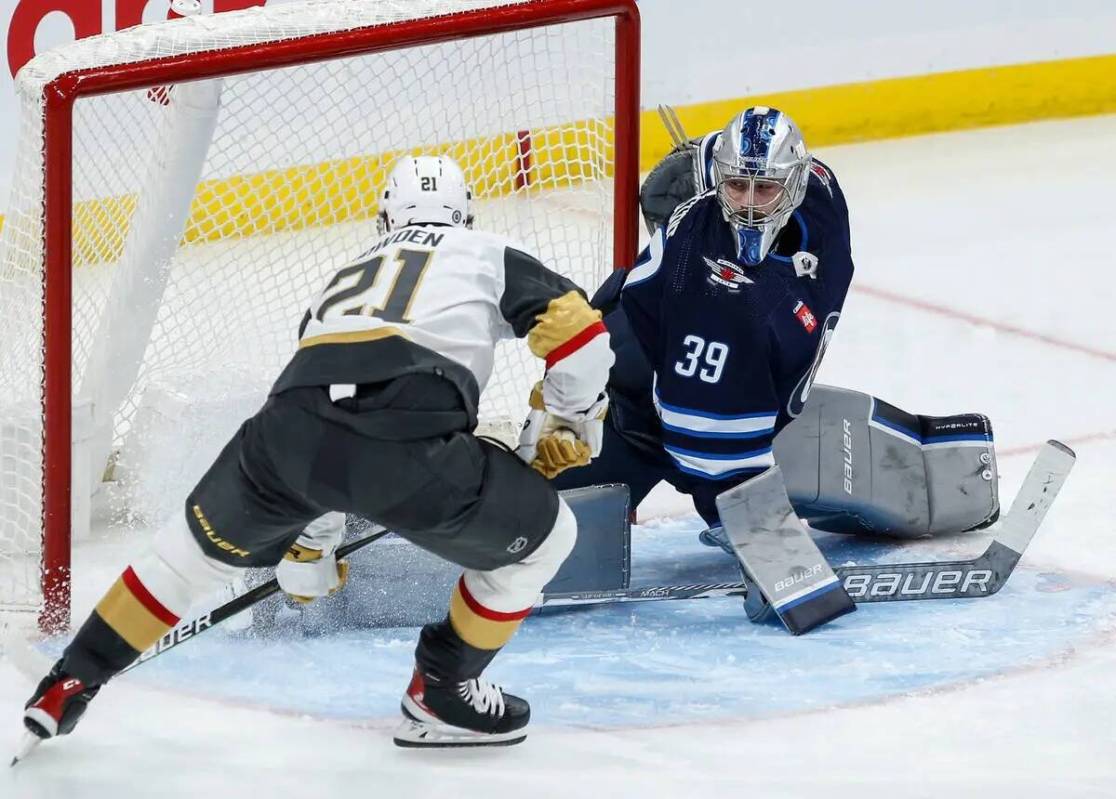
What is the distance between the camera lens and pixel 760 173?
10.0 feet

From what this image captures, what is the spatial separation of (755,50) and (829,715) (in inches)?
125

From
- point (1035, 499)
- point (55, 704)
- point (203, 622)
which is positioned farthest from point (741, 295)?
point (55, 704)

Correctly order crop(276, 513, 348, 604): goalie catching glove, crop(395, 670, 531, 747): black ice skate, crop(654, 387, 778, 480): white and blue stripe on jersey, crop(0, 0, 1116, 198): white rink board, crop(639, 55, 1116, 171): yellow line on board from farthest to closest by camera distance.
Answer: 1. crop(639, 55, 1116, 171): yellow line on board
2. crop(0, 0, 1116, 198): white rink board
3. crop(654, 387, 778, 480): white and blue stripe on jersey
4. crop(276, 513, 348, 604): goalie catching glove
5. crop(395, 670, 531, 747): black ice skate

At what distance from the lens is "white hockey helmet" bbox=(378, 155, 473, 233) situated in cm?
265

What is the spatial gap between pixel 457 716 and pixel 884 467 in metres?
1.14

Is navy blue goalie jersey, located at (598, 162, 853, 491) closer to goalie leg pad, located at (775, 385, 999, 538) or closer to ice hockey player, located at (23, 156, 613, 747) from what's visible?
goalie leg pad, located at (775, 385, 999, 538)

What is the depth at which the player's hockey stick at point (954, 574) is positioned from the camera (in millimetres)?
3273

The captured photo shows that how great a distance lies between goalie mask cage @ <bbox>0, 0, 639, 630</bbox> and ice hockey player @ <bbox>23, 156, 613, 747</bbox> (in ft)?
1.85

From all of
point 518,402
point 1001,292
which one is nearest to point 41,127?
point 518,402

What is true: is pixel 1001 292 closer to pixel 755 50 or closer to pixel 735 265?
pixel 755 50

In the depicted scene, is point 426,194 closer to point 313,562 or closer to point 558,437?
point 558,437

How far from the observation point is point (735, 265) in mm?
3162

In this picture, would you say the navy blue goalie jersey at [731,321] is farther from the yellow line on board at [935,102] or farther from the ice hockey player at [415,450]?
the yellow line on board at [935,102]

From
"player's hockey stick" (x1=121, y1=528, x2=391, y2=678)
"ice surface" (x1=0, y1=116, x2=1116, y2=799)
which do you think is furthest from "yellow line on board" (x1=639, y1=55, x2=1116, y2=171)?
"player's hockey stick" (x1=121, y1=528, x2=391, y2=678)
